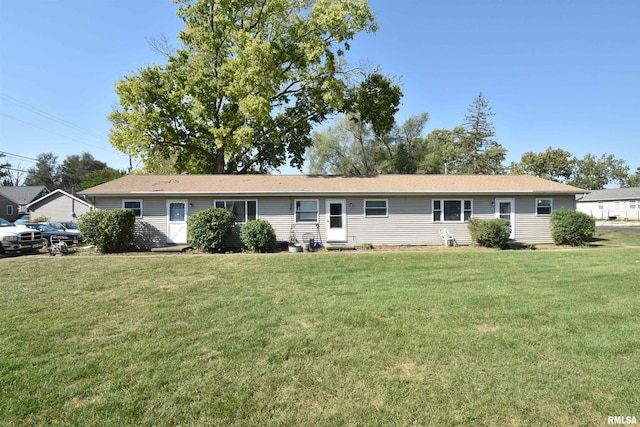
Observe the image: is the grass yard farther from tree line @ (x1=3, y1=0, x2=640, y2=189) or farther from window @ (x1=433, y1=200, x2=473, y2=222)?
tree line @ (x1=3, y1=0, x2=640, y2=189)

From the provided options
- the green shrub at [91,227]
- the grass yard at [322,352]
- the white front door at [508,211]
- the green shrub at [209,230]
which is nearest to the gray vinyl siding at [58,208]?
the green shrub at [91,227]

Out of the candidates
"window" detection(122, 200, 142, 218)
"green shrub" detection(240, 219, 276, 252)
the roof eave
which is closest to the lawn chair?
the roof eave

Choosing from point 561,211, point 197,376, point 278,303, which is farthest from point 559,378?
point 561,211

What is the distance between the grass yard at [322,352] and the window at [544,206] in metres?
9.06

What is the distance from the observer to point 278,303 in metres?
5.69

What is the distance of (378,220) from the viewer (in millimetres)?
15055

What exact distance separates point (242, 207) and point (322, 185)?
3.82 meters

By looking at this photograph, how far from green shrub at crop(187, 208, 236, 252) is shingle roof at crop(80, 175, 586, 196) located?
5.21ft

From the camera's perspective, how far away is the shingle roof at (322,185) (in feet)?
47.7

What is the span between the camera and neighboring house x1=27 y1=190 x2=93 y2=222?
33781 millimetres

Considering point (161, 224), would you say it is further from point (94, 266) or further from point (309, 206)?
point (309, 206)

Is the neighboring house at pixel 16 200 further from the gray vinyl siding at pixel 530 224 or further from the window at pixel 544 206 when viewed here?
the window at pixel 544 206

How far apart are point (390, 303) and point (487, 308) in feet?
4.91

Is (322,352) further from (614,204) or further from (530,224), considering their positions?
(614,204)
